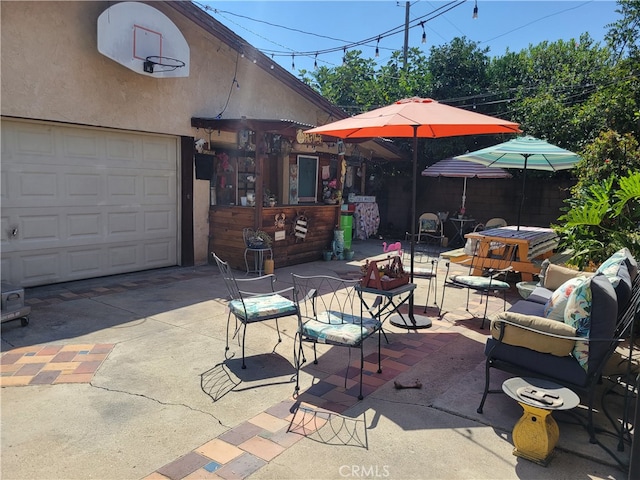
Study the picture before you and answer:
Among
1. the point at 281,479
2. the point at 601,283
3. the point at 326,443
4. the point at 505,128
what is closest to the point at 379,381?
the point at 326,443

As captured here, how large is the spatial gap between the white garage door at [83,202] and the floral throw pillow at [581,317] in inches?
246

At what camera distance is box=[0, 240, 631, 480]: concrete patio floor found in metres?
2.57

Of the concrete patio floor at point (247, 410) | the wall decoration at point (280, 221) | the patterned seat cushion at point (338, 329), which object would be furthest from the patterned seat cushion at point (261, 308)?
the wall decoration at point (280, 221)

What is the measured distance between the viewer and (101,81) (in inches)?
248

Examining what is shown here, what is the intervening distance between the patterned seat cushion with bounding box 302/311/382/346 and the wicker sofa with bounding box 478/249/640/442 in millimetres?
937

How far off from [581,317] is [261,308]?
2496mm

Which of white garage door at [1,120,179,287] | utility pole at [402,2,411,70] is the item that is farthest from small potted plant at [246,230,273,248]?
utility pole at [402,2,411,70]

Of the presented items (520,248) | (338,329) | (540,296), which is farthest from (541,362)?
(520,248)

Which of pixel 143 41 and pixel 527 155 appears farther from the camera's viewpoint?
pixel 527 155

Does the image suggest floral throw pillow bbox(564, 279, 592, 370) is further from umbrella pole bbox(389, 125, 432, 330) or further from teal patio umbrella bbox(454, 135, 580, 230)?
teal patio umbrella bbox(454, 135, 580, 230)

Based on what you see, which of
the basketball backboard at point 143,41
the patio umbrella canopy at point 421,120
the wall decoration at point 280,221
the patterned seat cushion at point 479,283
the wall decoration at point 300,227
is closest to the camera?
the patio umbrella canopy at point 421,120

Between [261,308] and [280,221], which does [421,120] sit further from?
[280,221]

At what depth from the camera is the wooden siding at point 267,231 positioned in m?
7.89

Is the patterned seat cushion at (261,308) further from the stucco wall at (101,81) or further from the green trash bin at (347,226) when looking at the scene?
the green trash bin at (347,226)
